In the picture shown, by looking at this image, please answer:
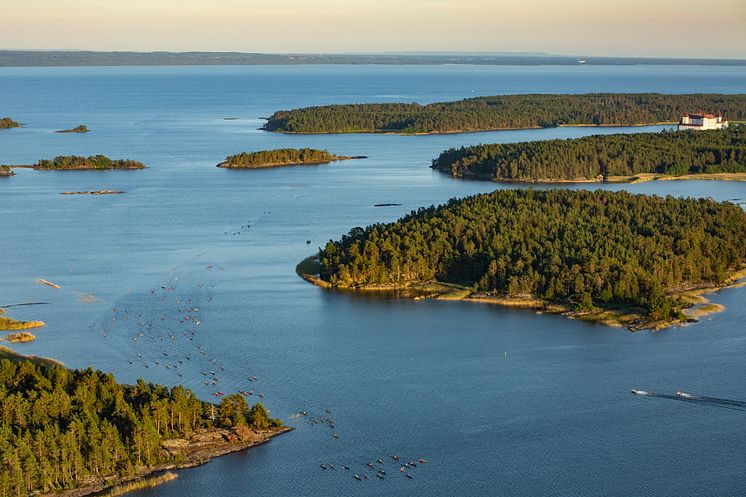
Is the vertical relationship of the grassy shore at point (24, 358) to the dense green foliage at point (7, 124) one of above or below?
below

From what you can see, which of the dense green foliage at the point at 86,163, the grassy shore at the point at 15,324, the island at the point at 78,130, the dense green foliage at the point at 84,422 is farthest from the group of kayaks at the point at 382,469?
the island at the point at 78,130

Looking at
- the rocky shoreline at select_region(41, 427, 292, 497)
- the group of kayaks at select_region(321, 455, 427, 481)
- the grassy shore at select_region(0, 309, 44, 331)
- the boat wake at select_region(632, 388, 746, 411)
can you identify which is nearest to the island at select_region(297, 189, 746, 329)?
the boat wake at select_region(632, 388, 746, 411)

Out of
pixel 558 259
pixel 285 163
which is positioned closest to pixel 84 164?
pixel 285 163

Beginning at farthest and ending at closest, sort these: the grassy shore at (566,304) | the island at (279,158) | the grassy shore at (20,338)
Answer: the island at (279,158) < the grassy shore at (566,304) < the grassy shore at (20,338)

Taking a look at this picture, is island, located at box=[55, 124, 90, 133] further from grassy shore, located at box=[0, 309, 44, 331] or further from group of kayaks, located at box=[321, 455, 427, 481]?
group of kayaks, located at box=[321, 455, 427, 481]

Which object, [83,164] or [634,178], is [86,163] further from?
[634,178]

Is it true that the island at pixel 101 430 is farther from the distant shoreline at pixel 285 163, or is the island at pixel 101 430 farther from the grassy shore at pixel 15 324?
the distant shoreline at pixel 285 163
